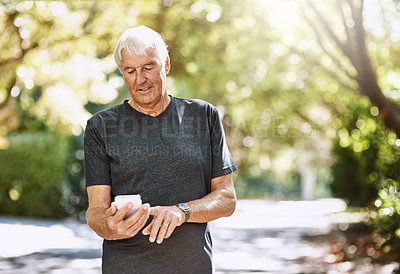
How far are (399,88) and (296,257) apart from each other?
389cm

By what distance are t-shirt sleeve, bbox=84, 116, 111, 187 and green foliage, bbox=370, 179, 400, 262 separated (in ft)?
24.0

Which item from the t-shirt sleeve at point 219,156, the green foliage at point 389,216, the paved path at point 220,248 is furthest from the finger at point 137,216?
the paved path at point 220,248

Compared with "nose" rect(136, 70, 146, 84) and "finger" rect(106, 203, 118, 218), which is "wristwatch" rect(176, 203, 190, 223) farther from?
"nose" rect(136, 70, 146, 84)

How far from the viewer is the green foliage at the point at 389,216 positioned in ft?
30.9

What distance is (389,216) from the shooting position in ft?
32.0

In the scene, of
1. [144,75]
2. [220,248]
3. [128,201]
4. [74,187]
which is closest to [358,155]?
[220,248]

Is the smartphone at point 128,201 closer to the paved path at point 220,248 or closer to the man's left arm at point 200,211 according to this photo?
the man's left arm at point 200,211

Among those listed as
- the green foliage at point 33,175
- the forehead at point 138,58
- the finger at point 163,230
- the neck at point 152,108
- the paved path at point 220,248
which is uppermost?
the forehead at point 138,58

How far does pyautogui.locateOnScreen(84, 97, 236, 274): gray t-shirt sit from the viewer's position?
2643 millimetres

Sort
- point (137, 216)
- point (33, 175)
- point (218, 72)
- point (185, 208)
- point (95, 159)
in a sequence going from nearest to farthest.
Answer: point (137, 216), point (185, 208), point (95, 159), point (218, 72), point (33, 175)

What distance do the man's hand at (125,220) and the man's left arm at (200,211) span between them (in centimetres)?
6

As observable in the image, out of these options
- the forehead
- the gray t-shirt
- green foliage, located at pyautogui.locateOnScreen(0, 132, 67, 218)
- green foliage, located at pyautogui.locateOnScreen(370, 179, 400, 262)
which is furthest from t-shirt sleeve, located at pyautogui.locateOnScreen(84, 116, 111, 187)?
green foliage, located at pyautogui.locateOnScreen(0, 132, 67, 218)

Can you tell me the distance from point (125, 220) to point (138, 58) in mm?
715

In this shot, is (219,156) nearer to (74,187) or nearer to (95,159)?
(95,159)
